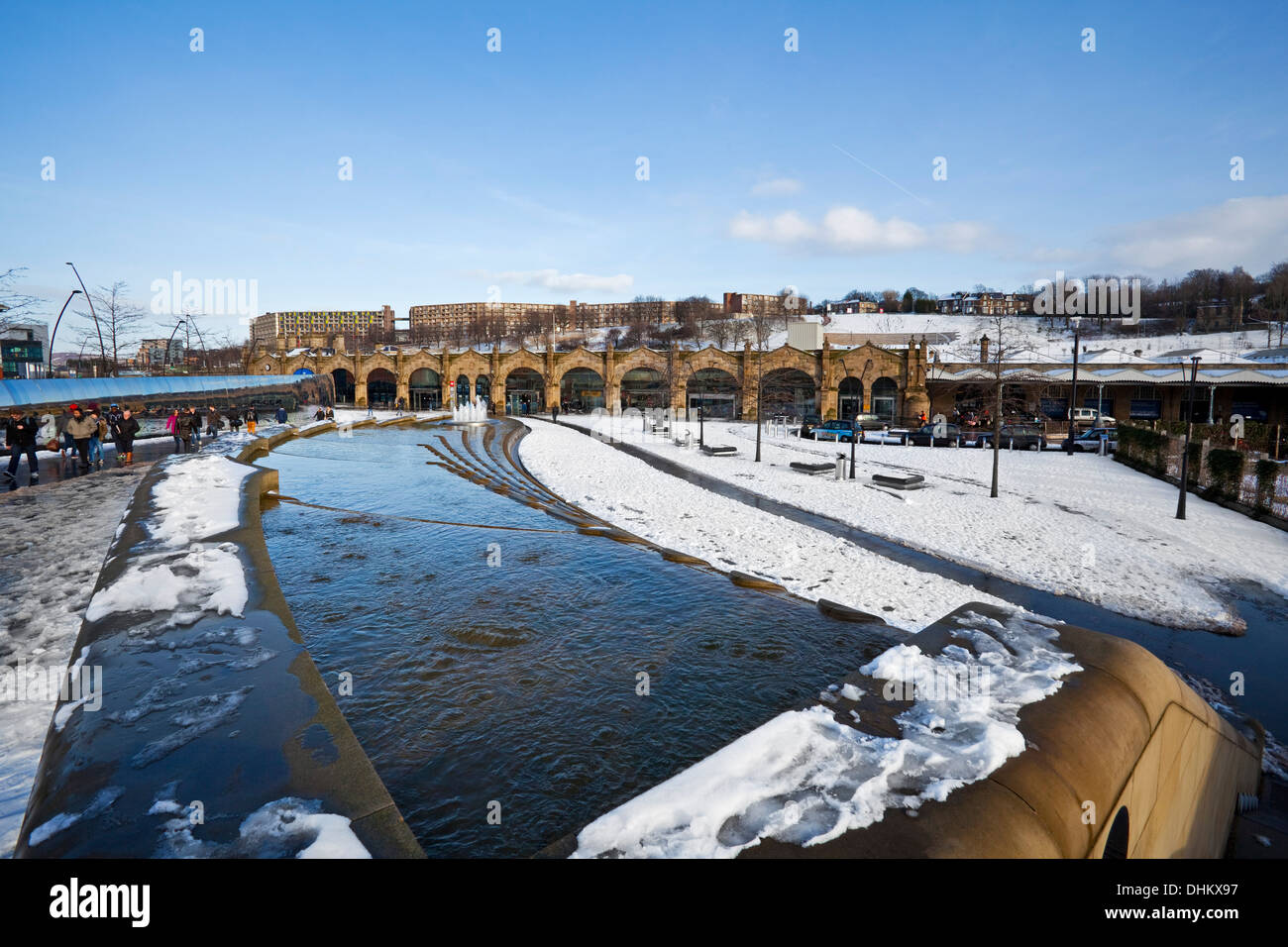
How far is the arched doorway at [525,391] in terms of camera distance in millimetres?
63812

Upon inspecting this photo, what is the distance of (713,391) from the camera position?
5859cm

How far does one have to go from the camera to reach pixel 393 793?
5172mm

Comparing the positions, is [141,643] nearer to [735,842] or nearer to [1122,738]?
[735,842]

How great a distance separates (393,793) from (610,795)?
5.61ft

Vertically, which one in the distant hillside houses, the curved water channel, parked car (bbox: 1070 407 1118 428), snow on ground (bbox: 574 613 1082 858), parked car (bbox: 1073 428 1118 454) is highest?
the distant hillside houses

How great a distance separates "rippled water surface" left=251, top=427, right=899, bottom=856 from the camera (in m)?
5.39

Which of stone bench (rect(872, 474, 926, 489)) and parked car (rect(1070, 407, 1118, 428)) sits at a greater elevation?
parked car (rect(1070, 407, 1118, 428))

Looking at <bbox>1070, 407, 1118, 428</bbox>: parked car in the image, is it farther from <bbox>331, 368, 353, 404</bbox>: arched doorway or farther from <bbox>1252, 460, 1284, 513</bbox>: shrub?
<bbox>331, 368, 353, 404</bbox>: arched doorway

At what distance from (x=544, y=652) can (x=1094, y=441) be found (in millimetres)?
38572

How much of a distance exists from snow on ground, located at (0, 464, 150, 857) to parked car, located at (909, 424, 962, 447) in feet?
119

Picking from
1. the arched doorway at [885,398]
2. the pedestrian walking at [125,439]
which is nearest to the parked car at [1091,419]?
the arched doorway at [885,398]

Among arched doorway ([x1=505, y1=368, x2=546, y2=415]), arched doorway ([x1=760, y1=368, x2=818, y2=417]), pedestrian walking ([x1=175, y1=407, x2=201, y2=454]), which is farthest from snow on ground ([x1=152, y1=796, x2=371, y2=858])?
arched doorway ([x1=505, y1=368, x2=546, y2=415])

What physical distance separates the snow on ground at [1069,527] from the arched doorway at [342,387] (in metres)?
51.8
